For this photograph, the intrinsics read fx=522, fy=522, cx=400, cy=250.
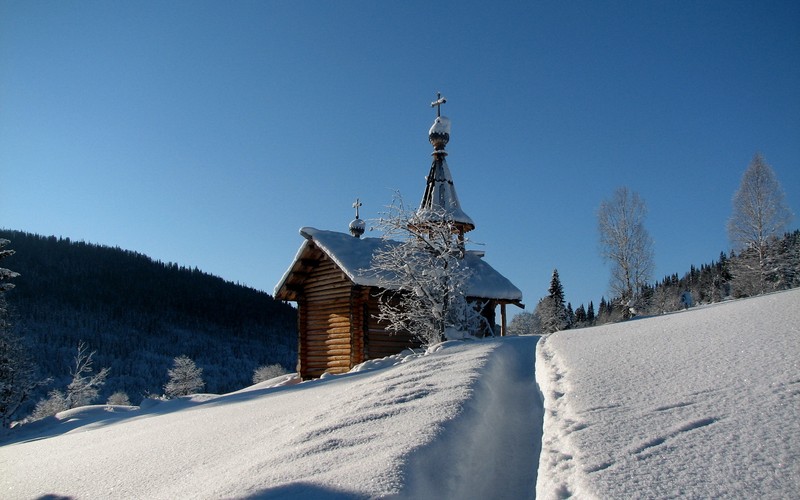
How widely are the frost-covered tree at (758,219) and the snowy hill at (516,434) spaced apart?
66.1 ft

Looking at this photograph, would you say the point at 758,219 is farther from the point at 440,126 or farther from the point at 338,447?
the point at 338,447

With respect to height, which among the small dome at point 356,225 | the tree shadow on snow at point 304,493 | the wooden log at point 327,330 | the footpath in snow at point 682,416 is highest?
the small dome at point 356,225

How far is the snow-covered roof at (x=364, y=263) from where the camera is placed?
52.0 ft

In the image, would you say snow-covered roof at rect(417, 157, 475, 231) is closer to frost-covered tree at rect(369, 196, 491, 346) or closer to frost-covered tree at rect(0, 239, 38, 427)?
frost-covered tree at rect(369, 196, 491, 346)

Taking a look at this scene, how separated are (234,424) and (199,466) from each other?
6.12 feet

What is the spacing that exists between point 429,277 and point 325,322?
5853mm

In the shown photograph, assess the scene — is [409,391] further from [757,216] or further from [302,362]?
[757,216]

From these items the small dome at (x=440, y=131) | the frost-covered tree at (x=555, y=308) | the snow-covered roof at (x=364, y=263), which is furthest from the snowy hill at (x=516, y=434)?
the frost-covered tree at (x=555, y=308)

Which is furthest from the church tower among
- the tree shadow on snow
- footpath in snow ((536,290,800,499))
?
the tree shadow on snow

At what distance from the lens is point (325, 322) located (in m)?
18.2

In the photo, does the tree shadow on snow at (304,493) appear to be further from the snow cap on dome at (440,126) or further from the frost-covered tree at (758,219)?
the frost-covered tree at (758,219)

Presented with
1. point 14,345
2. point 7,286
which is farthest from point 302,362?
point 14,345

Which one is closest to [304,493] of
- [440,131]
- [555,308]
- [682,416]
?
[682,416]

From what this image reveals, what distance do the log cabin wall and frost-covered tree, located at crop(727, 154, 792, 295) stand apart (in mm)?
20207
